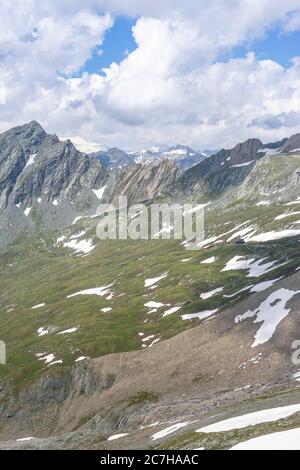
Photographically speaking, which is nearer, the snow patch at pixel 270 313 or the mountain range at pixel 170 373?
the mountain range at pixel 170 373

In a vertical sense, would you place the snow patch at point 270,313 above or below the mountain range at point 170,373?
above

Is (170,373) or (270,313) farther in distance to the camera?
(270,313)

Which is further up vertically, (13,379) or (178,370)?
(178,370)

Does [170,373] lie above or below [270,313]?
below

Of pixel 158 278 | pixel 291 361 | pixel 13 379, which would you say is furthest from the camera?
pixel 158 278

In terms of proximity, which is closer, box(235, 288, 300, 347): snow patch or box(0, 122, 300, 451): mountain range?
box(0, 122, 300, 451): mountain range

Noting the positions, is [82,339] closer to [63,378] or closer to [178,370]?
[63,378]

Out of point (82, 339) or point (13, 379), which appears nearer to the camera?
point (13, 379)

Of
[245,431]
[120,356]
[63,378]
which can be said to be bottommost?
[63,378]

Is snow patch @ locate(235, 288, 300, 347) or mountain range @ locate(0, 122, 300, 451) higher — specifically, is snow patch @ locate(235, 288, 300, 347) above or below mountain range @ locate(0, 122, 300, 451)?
above

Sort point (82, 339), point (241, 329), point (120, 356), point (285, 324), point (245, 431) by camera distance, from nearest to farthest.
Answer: point (245, 431)
point (285, 324)
point (241, 329)
point (120, 356)
point (82, 339)
